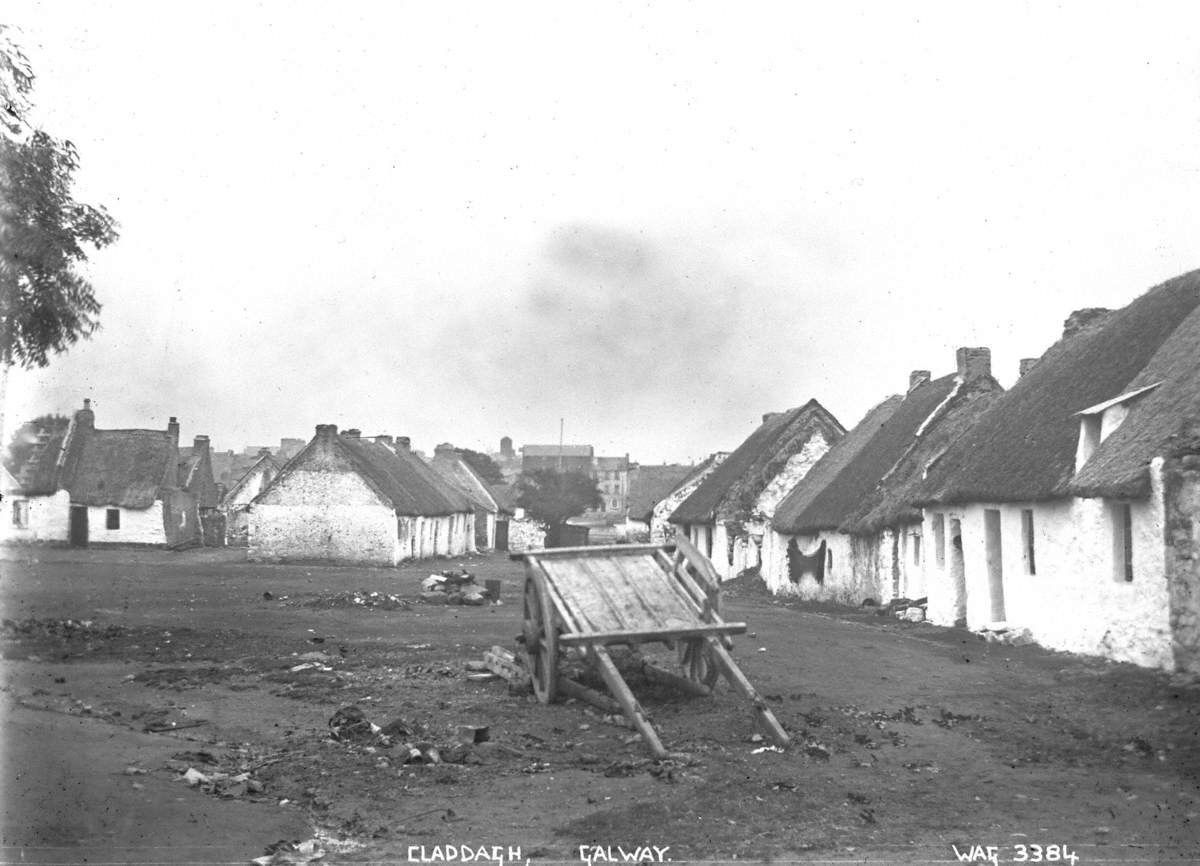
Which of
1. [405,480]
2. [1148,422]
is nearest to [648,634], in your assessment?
[1148,422]

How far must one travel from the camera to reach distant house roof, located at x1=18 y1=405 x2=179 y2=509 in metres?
47.0

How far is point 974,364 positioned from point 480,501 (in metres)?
38.5

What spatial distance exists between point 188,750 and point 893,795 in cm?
568

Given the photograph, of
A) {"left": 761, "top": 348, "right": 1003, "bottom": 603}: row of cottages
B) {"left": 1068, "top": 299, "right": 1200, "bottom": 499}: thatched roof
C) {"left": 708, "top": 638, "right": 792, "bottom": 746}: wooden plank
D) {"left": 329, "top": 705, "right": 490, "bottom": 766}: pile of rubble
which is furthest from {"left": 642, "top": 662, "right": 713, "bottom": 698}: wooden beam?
{"left": 761, "top": 348, "right": 1003, "bottom": 603}: row of cottages

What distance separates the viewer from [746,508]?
37531mm

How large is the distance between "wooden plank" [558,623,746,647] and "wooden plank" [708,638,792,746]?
7.1 inches

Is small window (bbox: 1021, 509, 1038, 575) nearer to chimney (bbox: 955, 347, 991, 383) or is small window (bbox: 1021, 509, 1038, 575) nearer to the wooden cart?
the wooden cart

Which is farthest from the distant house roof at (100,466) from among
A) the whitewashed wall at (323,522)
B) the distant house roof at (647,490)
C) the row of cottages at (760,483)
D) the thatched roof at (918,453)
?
the thatched roof at (918,453)

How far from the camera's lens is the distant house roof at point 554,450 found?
138 meters

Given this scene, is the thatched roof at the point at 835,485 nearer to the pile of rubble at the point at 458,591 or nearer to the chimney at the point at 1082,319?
the chimney at the point at 1082,319

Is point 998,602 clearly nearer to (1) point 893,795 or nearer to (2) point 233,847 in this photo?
(1) point 893,795

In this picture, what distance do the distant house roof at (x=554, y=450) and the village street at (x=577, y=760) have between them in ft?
398

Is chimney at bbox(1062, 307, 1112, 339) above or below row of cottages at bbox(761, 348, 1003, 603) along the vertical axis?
above

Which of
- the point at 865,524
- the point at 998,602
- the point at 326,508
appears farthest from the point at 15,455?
the point at 998,602
